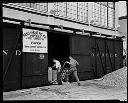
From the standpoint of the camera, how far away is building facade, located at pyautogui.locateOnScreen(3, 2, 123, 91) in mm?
11562

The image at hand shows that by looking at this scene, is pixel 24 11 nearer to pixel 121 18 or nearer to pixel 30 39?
pixel 30 39

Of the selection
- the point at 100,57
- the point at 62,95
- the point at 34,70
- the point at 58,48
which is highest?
the point at 58,48

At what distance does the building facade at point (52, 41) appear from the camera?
455 inches

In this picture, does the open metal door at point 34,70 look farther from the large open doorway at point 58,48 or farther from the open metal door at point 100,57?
the open metal door at point 100,57

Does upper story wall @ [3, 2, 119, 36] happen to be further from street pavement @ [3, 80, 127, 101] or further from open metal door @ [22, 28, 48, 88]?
street pavement @ [3, 80, 127, 101]

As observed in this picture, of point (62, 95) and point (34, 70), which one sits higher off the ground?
point (34, 70)

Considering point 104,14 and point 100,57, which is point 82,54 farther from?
point 104,14

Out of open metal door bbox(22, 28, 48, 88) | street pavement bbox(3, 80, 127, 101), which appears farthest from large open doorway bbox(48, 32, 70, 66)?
street pavement bbox(3, 80, 127, 101)

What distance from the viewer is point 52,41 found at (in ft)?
58.9

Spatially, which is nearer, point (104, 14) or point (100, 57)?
point (100, 57)

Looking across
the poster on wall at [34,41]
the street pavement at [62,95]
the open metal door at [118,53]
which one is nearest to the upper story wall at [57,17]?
the poster on wall at [34,41]

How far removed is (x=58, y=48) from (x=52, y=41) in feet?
3.08

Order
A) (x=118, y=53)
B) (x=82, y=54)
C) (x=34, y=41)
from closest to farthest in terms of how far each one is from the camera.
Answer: (x=34, y=41) < (x=82, y=54) < (x=118, y=53)

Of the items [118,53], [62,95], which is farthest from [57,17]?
[62,95]
